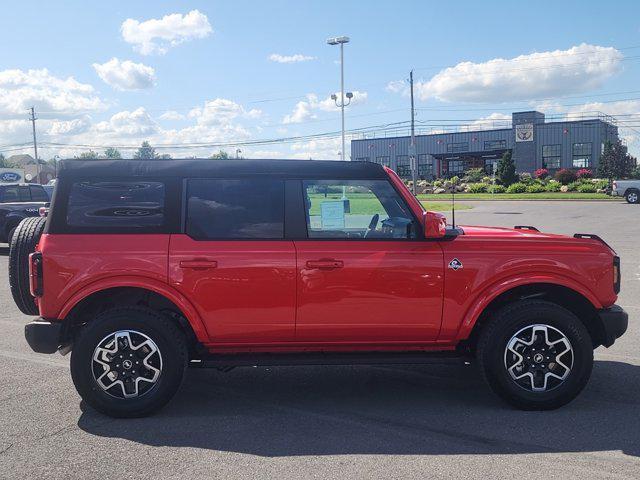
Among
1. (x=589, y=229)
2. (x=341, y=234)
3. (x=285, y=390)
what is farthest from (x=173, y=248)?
(x=589, y=229)

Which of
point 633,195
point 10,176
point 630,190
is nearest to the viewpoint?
point 633,195

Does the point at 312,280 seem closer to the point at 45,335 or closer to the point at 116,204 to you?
the point at 116,204

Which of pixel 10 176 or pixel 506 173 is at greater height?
pixel 10 176

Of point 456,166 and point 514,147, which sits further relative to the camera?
point 456,166

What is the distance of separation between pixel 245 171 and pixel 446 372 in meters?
2.64

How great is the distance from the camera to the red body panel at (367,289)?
15.0 ft

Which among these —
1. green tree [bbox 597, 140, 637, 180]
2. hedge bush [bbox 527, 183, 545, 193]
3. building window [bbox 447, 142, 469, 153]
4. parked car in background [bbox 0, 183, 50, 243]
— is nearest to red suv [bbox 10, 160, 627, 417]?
parked car in background [bbox 0, 183, 50, 243]

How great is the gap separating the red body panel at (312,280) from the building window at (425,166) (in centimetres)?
8138

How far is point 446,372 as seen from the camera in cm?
576

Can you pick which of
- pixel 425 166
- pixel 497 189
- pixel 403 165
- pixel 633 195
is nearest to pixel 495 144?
pixel 425 166

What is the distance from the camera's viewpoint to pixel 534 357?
4.68 metres

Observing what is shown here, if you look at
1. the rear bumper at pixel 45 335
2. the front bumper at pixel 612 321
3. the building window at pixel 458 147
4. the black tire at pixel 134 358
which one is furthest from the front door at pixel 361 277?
the building window at pixel 458 147

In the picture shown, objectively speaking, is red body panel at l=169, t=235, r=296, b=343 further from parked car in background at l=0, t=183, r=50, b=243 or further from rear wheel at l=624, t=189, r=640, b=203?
rear wheel at l=624, t=189, r=640, b=203

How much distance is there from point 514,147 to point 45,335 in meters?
78.0
